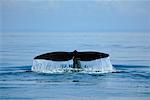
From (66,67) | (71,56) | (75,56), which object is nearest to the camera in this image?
(71,56)

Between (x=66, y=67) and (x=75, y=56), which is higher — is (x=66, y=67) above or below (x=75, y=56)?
below

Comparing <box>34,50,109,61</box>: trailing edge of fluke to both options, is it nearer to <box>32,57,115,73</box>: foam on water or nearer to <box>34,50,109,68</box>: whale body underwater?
<box>34,50,109,68</box>: whale body underwater

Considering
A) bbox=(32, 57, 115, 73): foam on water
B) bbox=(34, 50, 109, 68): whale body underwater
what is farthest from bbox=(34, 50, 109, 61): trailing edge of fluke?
bbox=(32, 57, 115, 73): foam on water

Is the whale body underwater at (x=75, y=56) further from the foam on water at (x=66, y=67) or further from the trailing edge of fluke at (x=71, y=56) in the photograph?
the foam on water at (x=66, y=67)

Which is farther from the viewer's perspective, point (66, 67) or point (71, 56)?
point (66, 67)

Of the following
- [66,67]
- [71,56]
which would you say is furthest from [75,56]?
[66,67]

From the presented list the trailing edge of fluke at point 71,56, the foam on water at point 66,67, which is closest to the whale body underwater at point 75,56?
the trailing edge of fluke at point 71,56

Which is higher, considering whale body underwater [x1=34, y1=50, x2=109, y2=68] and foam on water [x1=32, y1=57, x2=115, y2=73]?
whale body underwater [x1=34, y1=50, x2=109, y2=68]

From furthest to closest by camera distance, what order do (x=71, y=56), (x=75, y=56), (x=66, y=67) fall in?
(x=66, y=67) → (x=75, y=56) → (x=71, y=56)

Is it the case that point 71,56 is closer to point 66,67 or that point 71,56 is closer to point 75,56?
point 75,56

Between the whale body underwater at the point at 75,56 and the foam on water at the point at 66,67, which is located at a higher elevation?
the whale body underwater at the point at 75,56

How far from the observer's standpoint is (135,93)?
45.2 ft

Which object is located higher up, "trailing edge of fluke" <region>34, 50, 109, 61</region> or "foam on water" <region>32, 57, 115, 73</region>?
"trailing edge of fluke" <region>34, 50, 109, 61</region>

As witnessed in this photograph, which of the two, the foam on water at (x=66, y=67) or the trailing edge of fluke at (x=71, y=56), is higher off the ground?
the trailing edge of fluke at (x=71, y=56)
